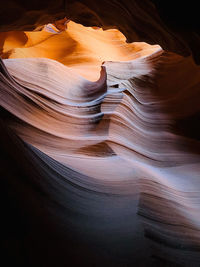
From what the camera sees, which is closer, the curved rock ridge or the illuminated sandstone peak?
the curved rock ridge

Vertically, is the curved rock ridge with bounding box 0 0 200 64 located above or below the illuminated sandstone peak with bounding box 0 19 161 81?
below

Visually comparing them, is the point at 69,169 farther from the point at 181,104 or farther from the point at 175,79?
the point at 175,79

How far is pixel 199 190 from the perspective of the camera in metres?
2.75

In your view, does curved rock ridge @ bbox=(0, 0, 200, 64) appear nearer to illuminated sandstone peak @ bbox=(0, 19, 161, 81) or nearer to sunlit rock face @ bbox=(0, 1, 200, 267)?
sunlit rock face @ bbox=(0, 1, 200, 267)

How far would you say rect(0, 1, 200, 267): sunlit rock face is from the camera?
1.55 meters

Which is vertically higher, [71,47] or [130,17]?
[71,47]

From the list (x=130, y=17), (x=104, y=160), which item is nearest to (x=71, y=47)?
(x=130, y=17)

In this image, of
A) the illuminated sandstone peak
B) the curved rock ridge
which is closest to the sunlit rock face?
the curved rock ridge

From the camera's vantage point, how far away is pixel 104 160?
2758mm

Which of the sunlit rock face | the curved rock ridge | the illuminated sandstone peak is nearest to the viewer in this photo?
→ the sunlit rock face

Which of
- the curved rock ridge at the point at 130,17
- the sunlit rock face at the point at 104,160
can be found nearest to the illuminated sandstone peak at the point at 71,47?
the sunlit rock face at the point at 104,160

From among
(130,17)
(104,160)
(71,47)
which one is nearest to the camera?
(104,160)

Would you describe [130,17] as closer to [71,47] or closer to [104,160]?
[104,160]

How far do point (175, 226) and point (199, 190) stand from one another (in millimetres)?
882
